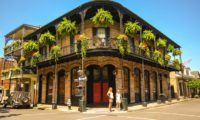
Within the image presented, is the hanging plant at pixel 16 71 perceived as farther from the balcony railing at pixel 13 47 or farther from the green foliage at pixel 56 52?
the green foliage at pixel 56 52

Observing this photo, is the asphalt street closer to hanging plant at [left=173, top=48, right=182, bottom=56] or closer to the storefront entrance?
the storefront entrance

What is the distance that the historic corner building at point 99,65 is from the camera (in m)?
16.8

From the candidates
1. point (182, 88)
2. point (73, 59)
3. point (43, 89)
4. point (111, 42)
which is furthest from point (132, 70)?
point (182, 88)

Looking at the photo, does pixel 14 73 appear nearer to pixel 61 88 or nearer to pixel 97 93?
pixel 61 88

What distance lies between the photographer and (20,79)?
24.9 m

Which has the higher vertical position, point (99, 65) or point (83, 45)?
point (83, 45)

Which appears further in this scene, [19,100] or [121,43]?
[19,100]

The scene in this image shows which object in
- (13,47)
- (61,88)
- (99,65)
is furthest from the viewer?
(13,47)

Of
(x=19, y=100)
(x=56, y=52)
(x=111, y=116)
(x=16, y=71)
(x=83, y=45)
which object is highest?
(x=83, y=45)

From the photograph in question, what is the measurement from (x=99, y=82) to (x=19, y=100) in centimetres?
775

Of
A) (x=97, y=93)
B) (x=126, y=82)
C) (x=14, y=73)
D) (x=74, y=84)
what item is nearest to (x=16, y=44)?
(x=14, y=73)

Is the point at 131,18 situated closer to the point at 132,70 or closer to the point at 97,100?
the point at 132,70

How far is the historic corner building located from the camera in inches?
662

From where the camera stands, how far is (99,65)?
1680 cm
